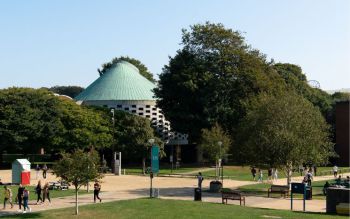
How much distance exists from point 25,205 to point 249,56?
47159 millimetres

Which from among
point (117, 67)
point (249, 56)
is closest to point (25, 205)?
point (249, 56)

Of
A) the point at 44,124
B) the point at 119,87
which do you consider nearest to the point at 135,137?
the point at 44,124

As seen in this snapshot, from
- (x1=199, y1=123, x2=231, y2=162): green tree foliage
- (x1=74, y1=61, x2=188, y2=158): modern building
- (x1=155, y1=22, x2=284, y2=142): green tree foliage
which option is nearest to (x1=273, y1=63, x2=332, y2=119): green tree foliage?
(x1=155, y1=22, x2=284, y2=142): green tree foliage

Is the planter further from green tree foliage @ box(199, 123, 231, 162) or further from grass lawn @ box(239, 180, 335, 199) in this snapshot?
green tree foliage @ box(199, 123, 231, 162)

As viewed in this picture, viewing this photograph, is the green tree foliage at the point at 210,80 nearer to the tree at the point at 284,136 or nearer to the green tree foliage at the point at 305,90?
the green tree foliage at the point at 305,90

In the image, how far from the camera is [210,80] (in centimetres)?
6656

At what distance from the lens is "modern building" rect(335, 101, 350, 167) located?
250ft

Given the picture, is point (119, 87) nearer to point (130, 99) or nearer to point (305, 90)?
point (130, 99)

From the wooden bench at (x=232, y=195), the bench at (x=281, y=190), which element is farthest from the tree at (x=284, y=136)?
the wooden bench at (x=232, y=195)

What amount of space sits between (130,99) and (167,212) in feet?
196

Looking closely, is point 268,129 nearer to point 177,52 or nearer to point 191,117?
point 191,117

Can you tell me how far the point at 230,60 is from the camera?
68625 millimetres

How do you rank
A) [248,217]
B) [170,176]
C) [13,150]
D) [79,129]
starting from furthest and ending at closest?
[79,129] → [13,150] → [170,176] → [248,217]

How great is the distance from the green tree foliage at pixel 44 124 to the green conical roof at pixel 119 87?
13.7 metres
